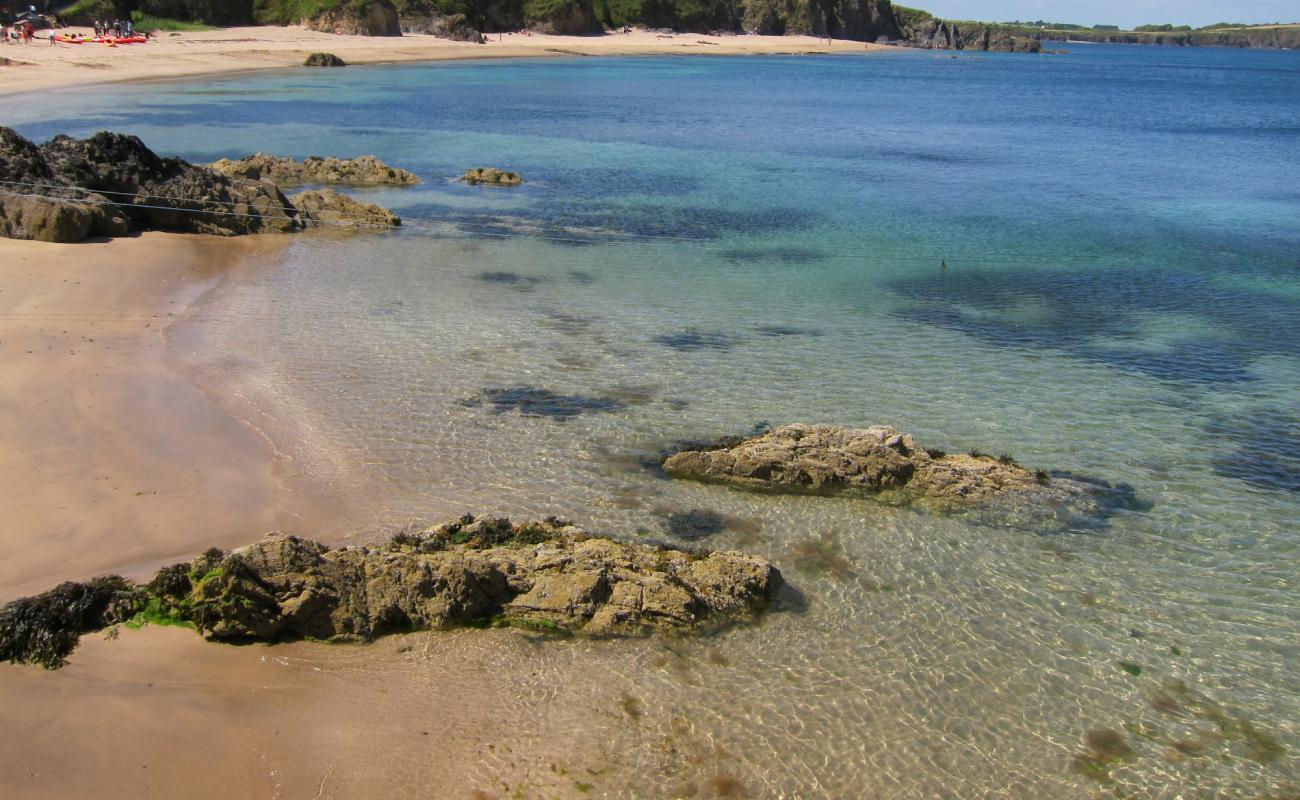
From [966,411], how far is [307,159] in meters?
24.5

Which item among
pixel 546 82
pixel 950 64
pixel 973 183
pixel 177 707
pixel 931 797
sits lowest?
pixel 931 797

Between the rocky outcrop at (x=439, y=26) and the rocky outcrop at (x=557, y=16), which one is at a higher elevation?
the rocky outcrop at (x=557, y=16)

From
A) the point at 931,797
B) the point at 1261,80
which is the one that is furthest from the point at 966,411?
the point at 1261,80

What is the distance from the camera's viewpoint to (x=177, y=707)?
6691mm

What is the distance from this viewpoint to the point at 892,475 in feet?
34.2

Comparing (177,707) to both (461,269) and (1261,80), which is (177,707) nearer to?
(461,269)

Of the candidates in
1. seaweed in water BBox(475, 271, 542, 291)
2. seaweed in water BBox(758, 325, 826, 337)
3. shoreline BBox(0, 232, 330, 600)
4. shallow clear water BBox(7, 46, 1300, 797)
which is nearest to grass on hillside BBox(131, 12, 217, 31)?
shallow clear water BBox(7, 46, 1300, 797)

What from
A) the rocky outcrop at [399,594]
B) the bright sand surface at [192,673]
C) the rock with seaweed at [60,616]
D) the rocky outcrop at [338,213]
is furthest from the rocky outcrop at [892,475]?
the rocky outcrop at [338,213]

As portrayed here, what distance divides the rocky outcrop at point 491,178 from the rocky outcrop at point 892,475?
2056 cm

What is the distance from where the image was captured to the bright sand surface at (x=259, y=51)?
2149 inches

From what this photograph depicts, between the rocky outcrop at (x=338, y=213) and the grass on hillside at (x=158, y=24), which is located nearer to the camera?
the rocky outcrop at (x=338, y=213)

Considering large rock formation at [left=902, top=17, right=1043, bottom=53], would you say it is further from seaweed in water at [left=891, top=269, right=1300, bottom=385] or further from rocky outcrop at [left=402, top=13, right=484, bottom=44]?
seaweed in water at [left=891, top=269, right=1300, bottom=385]

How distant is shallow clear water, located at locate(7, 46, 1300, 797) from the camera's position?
23.6 feet

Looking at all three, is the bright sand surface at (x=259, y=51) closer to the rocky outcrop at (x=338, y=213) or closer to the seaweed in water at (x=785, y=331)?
the rocky outcrop at (x=338, y=213)
